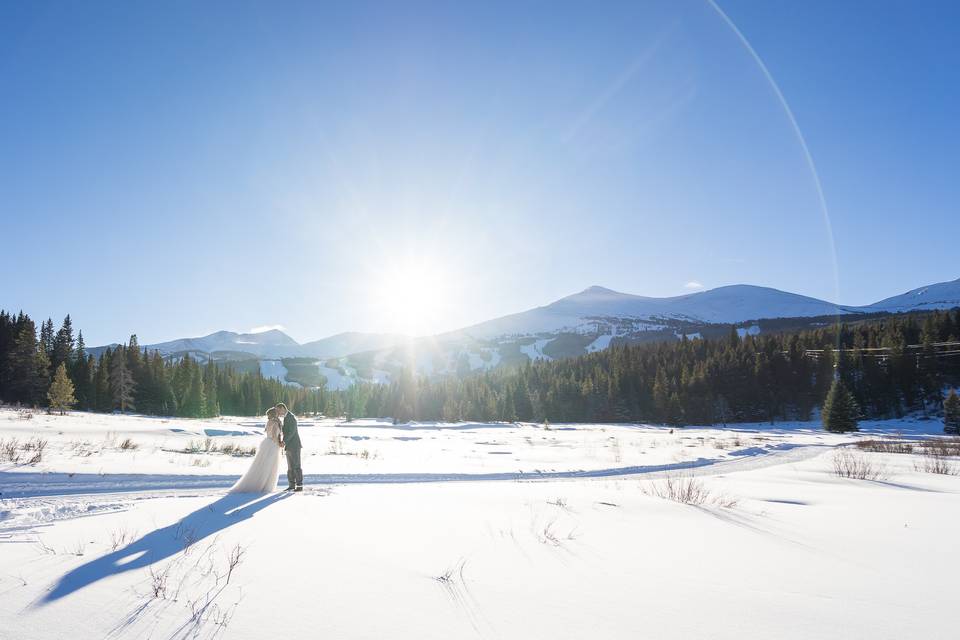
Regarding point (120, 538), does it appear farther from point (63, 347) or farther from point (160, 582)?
point (63, 347)

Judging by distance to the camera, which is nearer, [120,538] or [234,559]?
[234,559]

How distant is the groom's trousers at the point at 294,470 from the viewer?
963 cm

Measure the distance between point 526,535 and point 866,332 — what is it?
330 ft

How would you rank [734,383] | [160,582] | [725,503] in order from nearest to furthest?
[160,582] < [725,503] < [734,383]

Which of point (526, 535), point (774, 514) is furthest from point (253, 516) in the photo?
point (774, 514)

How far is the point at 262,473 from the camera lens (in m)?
9.18

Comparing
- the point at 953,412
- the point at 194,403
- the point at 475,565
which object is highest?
the point at 475,565

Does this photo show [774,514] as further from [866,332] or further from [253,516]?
[866,332]

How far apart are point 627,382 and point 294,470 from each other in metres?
78.6

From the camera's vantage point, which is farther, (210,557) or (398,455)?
(398,455)

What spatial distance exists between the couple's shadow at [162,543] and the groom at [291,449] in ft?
6.33

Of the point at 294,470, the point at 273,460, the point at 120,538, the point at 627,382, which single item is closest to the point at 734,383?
the point at 627,382

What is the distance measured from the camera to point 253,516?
626 centimetres

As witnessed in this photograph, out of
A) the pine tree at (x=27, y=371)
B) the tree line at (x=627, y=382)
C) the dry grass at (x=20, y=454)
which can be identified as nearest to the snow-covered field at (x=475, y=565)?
the dry grass at (x=20, y=454)
